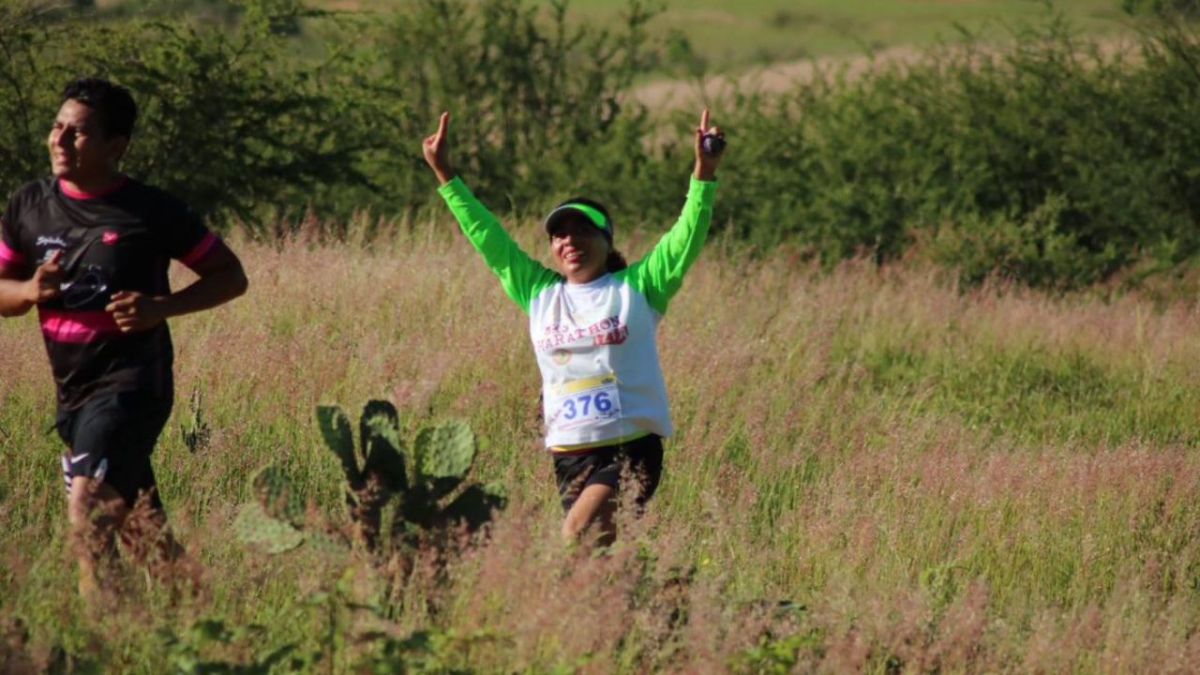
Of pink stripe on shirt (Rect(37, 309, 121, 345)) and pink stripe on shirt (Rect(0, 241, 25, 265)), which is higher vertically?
pink stripe on shirt (Rect(0, 241, 25, 265))

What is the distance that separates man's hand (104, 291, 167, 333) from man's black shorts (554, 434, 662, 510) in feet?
5.25

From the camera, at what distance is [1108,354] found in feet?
43.8

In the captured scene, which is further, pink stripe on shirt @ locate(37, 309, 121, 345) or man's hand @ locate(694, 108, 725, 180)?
man's hand @ locate(694, 108, 725, 180)

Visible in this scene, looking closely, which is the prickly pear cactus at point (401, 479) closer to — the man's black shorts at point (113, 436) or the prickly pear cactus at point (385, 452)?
the prickly pear cactus at point (385, 452)

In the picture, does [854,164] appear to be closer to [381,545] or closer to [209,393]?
[209,393]

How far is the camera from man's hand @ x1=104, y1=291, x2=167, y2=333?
567cm

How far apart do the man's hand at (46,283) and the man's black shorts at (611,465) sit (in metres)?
1.87

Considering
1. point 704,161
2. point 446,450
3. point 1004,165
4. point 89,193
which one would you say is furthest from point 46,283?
point 1004,165

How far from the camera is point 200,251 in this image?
5.98 m

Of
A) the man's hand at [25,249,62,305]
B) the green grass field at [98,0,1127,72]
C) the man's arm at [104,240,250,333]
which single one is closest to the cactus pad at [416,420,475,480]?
the man's arm at [104,240,250,333]

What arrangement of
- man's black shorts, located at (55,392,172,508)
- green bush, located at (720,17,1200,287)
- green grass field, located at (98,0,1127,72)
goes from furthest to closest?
green grass field, located at (98,0,1127,72)
green bush, located at (720,17,1200,287)
man's black shorts, located at (55,392,172,508)

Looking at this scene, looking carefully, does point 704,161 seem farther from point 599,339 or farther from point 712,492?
point 712,492

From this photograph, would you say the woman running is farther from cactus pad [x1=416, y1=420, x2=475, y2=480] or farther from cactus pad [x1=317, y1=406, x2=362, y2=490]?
cactus pad [x1=317, y1=406, x2=362, y2=490]

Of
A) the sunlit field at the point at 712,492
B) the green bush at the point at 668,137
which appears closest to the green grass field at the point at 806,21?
the green bush at the point at 668,137
